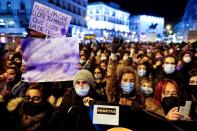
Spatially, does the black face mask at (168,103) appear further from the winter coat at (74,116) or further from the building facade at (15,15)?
the building facade at (15,15)

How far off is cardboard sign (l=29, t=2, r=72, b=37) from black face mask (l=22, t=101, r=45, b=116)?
1722 millimetres

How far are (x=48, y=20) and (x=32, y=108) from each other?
6.29 feet

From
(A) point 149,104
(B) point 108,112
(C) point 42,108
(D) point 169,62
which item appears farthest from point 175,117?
(D) point 169,62

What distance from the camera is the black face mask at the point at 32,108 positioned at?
13.1 feet

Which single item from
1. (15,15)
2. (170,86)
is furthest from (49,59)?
(15,15)

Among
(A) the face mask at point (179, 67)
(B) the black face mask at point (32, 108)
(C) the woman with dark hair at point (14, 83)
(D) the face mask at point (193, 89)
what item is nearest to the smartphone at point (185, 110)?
(B) the black face mask at point (32, 108)

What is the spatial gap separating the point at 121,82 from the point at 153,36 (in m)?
22.0

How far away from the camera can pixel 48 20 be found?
5.43 metres

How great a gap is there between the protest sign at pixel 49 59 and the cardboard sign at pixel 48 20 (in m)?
0.50

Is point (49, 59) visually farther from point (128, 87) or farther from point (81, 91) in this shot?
point (128, 87)

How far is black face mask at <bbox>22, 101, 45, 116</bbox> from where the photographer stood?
158 inches

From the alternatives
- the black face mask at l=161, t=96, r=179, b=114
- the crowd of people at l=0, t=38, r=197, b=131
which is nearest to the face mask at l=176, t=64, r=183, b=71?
the crowd of people at l=0, t=38, r=197, b=131

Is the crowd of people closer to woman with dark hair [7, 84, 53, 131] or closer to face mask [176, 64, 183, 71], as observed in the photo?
woman with dark hair [7, 84, 53, 131]

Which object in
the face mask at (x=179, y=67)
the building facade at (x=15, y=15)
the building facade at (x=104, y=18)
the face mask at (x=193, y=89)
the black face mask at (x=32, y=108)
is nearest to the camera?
the black face mask at (x=32, y=108)
